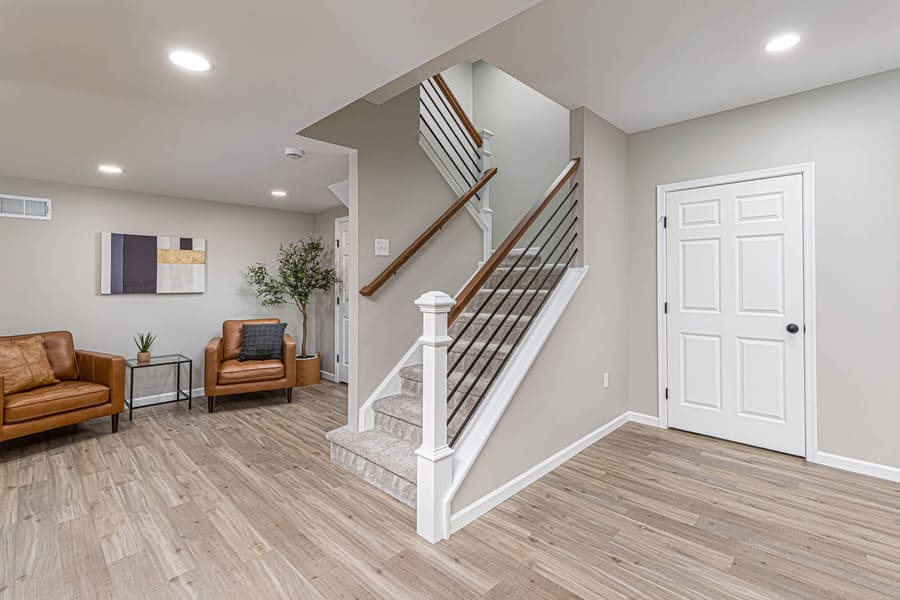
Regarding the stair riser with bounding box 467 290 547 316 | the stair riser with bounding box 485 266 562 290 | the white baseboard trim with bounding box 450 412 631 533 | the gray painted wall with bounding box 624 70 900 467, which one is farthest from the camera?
the stair riser with bounding box 485 266 562 290

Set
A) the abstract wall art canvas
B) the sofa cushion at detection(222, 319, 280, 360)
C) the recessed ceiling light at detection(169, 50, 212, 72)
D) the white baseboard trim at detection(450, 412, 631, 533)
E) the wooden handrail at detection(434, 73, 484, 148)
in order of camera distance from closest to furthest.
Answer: the recessed ceiling light at detection(169, 50, 212, 72), the white baseboard trim at detection(450, 412, 631, 533), the wooden handrail at detection(434, 73, 484, 148), the abstract wall art canvas, the sofa cushion at detection(222, 319, 280, 360)

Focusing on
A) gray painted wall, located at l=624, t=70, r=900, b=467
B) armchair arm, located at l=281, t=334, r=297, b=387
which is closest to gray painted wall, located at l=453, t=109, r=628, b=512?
gray painted wall, located at l=624, t=70, r=900, b=467

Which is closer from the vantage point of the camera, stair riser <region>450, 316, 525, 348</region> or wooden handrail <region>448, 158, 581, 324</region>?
wooden handrail <region>448, 158, 581, 324</region>

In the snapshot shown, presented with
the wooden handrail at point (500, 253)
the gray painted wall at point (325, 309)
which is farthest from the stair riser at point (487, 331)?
the gray painted wall at point (325, 309)

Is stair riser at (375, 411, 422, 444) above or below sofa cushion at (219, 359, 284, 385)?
below

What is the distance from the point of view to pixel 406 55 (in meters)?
2.00

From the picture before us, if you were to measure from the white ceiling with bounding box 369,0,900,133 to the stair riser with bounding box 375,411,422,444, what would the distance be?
224 cm

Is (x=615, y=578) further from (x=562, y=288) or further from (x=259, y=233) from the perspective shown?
(x=259, y=233)

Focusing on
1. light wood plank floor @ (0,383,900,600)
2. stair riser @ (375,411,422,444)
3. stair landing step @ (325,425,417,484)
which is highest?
stair riser @ (375,411,422,444)

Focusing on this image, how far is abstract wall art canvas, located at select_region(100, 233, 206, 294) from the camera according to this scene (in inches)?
171

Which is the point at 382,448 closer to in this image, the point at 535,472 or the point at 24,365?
the point at 535,472

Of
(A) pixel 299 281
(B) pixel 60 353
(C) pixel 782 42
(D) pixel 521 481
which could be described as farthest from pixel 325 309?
(C) pixel 782 42

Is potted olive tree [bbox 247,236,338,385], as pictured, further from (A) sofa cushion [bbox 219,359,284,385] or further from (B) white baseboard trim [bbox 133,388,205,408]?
(B) white baseboard trim [bbox 133,388,205,408]

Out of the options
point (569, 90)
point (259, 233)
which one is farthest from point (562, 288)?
point (259, 233)
